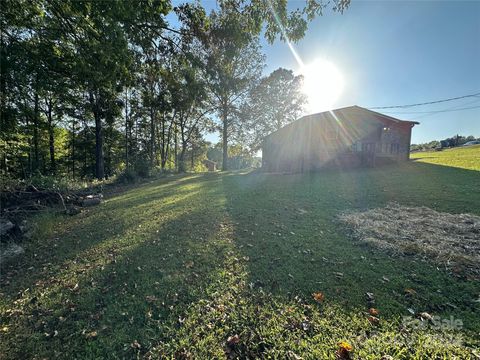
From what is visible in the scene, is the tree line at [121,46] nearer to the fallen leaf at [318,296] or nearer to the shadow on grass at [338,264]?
the shadow on grass at [338,264]

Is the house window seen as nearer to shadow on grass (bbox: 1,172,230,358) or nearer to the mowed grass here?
the mowed grass

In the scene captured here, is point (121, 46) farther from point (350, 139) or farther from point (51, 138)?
point (51, 138)

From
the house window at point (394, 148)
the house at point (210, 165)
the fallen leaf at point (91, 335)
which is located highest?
the house window at point (394, 148)

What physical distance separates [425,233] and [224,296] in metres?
4.32

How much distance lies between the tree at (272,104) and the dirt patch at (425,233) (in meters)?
23.2

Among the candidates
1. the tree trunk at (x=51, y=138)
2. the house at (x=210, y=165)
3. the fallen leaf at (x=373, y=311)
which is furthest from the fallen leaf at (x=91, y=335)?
the house at (x=210, y=165)

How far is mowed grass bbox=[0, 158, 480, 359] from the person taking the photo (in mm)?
2090

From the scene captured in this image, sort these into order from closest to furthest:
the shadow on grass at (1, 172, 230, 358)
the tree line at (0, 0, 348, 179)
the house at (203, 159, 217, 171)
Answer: the shadow on grass at (1, 172, 230, 358), the tree line at (0, 0, 348, 179), the house at (203, 159, 217, 171)

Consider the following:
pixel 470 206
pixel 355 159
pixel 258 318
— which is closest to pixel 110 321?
pixel 258 318

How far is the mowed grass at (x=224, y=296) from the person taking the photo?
209 centimetres

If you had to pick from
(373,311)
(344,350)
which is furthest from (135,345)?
(373,311)

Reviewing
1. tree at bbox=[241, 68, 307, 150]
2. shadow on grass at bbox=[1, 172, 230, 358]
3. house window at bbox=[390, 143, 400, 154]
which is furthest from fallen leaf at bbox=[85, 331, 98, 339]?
tree at bbox=[241, 68, 307, 150]

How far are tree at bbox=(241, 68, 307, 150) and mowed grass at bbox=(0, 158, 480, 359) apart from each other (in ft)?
79.7

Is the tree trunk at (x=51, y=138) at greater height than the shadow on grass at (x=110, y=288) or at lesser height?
greater
